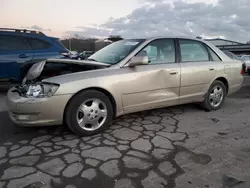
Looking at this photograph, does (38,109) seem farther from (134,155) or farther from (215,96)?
(215,96)

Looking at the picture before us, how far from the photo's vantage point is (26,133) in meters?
3.51

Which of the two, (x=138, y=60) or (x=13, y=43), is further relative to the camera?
(x=13, y=43)

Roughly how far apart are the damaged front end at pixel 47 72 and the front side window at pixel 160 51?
2.64ft

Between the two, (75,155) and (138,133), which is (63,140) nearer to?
(75,155)

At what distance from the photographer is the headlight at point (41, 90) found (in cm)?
307

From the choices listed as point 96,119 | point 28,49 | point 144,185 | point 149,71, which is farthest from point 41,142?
point 28,49

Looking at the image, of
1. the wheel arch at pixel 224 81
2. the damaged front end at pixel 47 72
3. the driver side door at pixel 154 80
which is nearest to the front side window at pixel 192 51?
the driver side door at pixel 154 80

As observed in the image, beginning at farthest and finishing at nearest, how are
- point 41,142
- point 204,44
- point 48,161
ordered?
point 204,44 → point 41,142 → point 48,161

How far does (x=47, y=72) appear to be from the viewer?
12.7 feet

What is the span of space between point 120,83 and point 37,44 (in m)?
4.28

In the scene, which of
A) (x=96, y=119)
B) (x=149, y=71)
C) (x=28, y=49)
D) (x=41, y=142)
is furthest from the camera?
(x=28, y=49)

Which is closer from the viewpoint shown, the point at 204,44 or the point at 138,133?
the point at 138,133

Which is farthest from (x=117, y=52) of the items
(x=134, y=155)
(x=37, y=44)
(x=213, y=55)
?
(x=37, y=44)

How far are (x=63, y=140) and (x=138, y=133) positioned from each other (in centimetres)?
112
